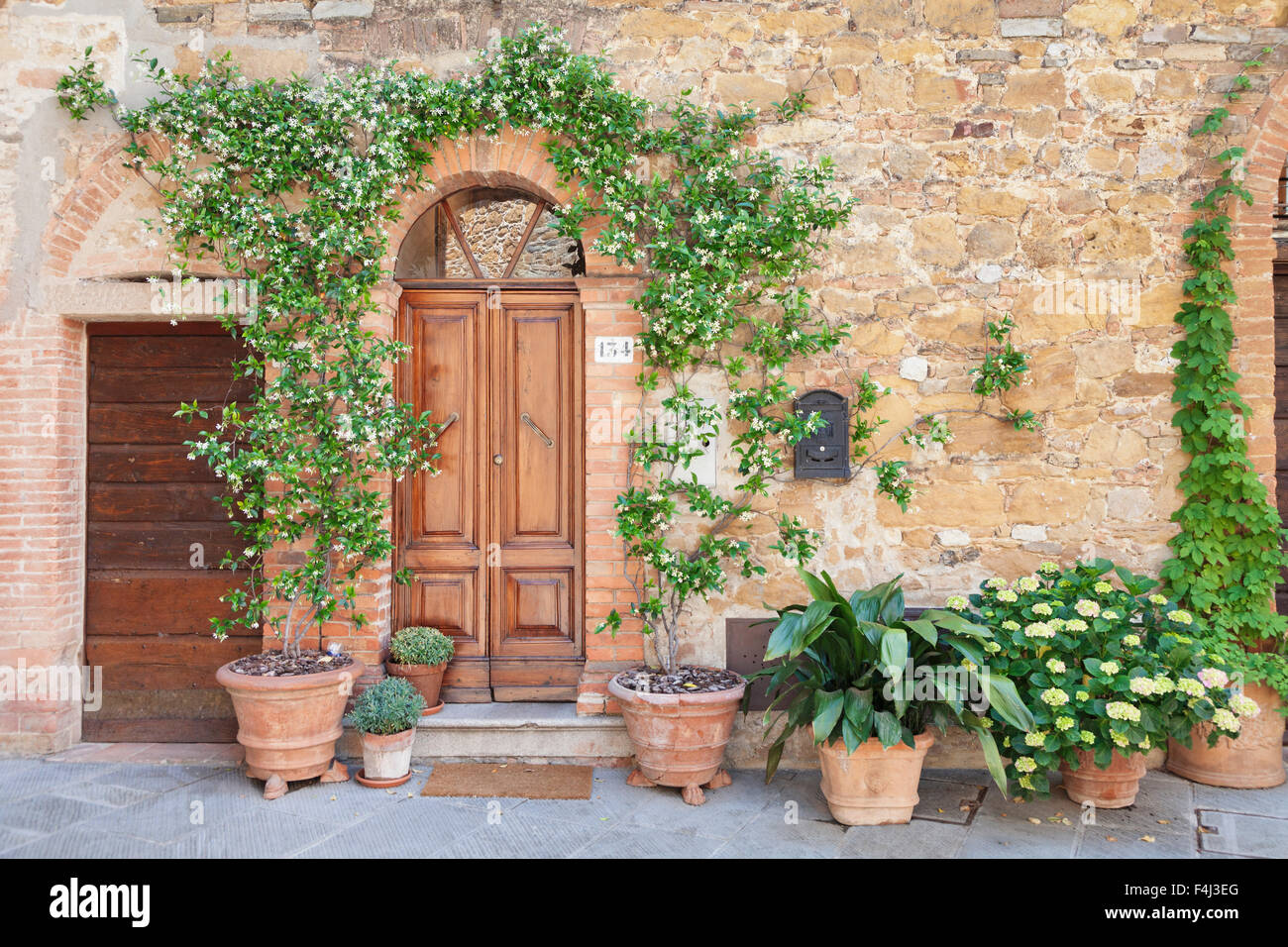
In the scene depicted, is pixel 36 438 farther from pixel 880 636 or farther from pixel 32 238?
pixel 880 636

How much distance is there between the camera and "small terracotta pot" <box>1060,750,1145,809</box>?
3611 mm

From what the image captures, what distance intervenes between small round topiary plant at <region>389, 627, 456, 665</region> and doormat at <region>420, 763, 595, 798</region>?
1.70ft

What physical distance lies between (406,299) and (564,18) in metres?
1.68

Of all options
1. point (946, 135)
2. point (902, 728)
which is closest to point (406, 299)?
point (946, 135)

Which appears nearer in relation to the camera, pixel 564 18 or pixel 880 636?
pixel 880 636

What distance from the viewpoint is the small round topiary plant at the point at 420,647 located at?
4.21 metres

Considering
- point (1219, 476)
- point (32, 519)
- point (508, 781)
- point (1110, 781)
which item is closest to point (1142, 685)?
point (1110, 781)

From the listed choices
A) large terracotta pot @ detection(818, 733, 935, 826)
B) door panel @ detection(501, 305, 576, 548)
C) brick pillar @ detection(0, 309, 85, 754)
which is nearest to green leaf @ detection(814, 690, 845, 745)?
large terracotta pot @ detection(818, 733, 935, 826)

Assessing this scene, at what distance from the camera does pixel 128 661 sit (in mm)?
4617

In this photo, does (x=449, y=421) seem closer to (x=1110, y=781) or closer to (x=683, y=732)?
(x=683, y=732)

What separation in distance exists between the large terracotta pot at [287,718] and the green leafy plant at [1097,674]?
2.91 meters

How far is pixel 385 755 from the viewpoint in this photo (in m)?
3.87
